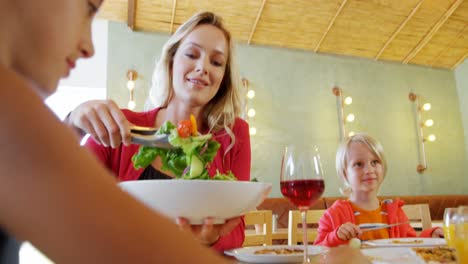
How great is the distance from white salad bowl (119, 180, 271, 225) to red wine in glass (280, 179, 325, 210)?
33cm

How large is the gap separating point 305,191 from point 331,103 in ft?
15.1

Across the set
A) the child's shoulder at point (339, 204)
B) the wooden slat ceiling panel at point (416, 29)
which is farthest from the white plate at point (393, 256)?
the wooden slat ceiling panel at point (416, 29)

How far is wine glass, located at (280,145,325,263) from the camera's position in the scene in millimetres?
980

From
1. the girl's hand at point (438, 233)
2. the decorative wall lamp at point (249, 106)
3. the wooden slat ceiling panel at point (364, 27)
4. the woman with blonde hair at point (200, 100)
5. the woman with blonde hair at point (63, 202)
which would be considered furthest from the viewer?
the decorative wall lamp at point (249, 106)

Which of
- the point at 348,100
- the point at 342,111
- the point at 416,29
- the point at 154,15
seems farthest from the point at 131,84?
the point at 416,29

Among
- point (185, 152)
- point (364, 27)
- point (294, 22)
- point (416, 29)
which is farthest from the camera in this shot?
point (416, 29)

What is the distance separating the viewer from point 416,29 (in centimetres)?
525

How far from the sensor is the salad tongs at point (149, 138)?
766 millimetres

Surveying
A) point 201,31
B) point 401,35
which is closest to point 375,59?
point 401,35

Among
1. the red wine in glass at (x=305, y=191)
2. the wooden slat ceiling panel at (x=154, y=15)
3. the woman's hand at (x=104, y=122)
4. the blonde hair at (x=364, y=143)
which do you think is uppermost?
the wooden slat ceiling panel at (x=154, y=15)

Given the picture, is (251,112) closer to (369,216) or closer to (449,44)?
(369,216)

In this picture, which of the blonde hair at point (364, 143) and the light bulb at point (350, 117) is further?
the light bulb at point (350, 117)

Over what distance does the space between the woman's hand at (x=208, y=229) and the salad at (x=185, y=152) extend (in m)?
0.10

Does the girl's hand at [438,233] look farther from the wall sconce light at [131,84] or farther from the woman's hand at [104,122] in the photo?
the wall sconce light at [131,84]
